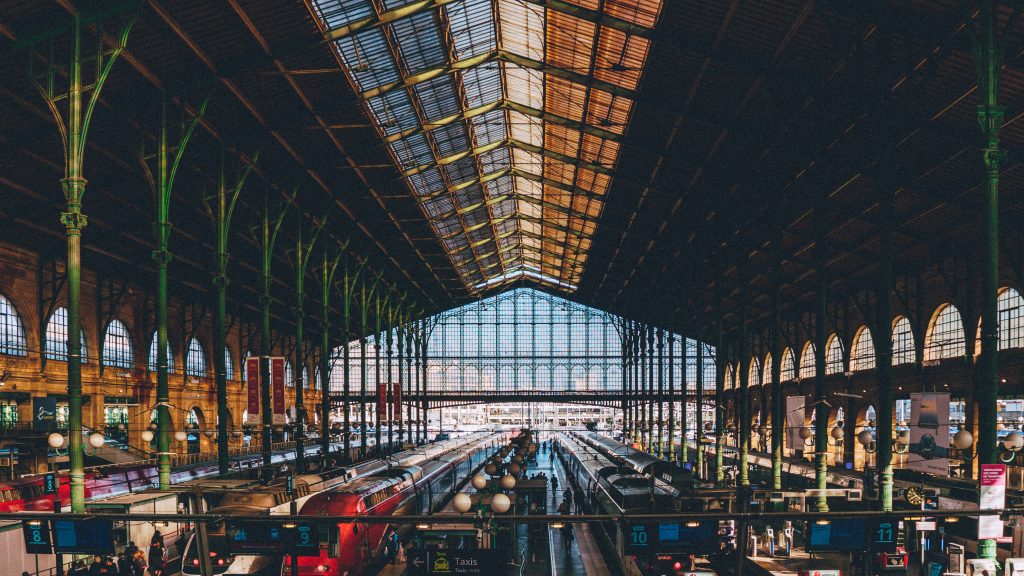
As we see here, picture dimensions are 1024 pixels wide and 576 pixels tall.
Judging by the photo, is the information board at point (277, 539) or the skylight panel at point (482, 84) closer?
the information board at point (277, 539)

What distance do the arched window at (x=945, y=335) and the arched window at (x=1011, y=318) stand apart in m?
2.04

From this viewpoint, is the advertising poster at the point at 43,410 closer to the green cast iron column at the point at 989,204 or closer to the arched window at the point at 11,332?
the arched window at the point at 11,332

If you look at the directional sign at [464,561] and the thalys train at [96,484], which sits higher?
the directional sign at [464,561]

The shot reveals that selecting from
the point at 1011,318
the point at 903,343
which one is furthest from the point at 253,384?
the point at 903,343

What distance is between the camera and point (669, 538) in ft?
43.0

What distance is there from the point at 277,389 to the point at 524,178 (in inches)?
857

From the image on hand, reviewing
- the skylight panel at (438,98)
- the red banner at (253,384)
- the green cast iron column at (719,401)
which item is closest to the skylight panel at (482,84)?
the skylight panel at (438,98)

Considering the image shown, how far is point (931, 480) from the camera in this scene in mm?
30500

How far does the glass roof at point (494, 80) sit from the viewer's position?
24391mm

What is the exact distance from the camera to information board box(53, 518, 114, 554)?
40.0ft

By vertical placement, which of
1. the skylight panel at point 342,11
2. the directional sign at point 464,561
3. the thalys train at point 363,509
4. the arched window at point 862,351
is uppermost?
the skylight panel at point 342,11

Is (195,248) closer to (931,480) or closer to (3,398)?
(3,398)

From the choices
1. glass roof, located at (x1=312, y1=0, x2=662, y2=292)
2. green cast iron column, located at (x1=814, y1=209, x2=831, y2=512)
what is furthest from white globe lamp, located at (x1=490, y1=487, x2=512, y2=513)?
glass roof, located at (x1=312, y1=0, x2=662, y2=292)

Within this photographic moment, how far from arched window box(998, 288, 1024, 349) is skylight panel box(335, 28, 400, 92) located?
80.7 feet
